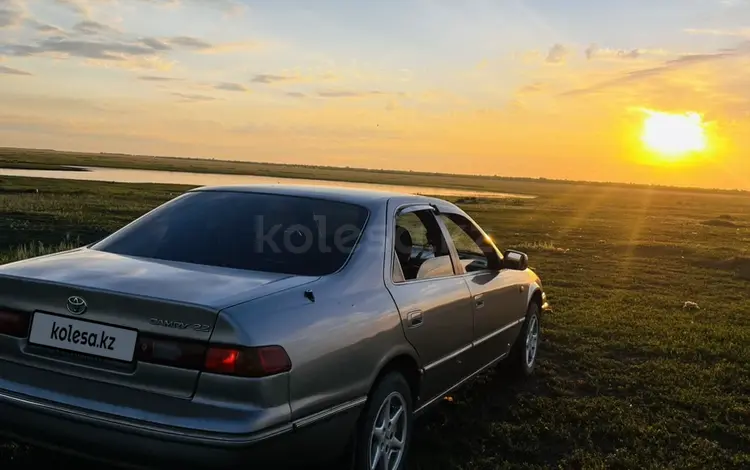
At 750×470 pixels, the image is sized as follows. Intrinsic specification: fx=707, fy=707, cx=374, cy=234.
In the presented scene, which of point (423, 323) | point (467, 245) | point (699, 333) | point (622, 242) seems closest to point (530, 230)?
point (622, 242)

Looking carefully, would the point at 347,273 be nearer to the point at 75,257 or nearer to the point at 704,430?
the point at 75,257

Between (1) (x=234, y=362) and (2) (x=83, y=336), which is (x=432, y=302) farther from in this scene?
(2) (x=83, y=336)

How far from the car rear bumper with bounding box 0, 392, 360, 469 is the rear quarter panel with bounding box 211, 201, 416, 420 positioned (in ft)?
0.46

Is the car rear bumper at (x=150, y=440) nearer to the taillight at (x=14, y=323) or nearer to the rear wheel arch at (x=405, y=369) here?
the taillight at (x=14, y=323)

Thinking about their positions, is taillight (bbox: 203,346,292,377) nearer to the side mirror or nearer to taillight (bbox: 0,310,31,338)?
taillight (bbox: 0,310,31,338)

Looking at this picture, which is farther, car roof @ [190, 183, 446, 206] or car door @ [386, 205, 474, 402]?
car roof @ [190, 183, 446, 206]

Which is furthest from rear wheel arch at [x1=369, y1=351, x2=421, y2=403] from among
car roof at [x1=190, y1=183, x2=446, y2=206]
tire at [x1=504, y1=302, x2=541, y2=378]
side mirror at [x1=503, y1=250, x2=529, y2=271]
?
tire at [x1=504, y1=302, x2=541, y2=378]

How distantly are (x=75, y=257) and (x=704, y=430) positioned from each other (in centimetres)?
463

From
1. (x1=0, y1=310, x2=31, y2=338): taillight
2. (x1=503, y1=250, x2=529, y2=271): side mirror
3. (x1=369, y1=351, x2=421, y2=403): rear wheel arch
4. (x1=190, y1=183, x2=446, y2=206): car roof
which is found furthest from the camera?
(x1=503, y1=250, x2=529, y2=271): side mirror

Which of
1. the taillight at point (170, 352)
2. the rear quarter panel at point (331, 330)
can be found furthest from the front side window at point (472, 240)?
the taillight at point (170, 352)

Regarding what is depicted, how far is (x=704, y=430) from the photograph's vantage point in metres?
5.39

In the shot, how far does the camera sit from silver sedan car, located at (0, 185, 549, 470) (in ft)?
9.13

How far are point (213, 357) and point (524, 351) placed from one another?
4130 mm

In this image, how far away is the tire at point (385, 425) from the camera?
11.3 ft
